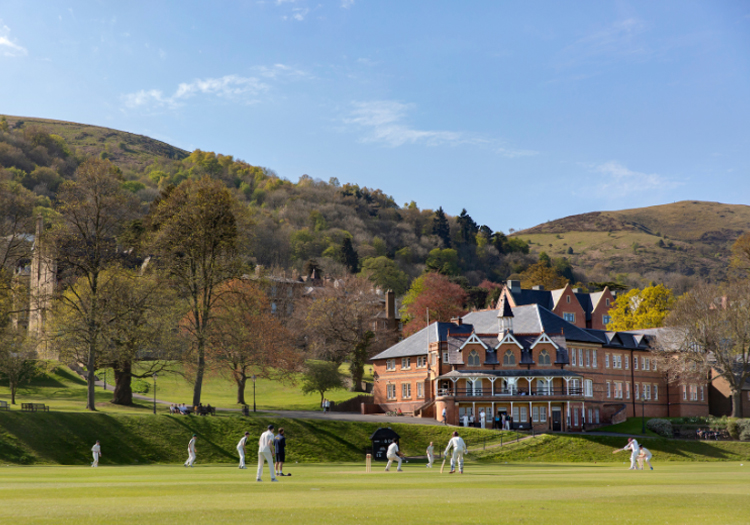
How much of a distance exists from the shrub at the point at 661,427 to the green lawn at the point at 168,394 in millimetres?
31632

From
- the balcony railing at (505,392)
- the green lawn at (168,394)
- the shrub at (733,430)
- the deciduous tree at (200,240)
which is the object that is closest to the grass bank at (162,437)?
the deciduous tree at (200,240)

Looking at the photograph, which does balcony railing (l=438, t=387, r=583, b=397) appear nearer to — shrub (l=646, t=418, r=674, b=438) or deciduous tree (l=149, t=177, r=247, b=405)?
shrub (l=646, t=418, r=674, b=438)

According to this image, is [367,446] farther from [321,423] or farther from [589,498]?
[589,498]

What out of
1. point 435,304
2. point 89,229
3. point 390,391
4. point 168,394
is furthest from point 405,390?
point 89,229

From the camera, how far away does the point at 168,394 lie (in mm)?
72500

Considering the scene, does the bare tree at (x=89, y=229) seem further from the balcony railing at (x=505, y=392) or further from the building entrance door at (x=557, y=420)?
the building entrance door at (x=557, y=420)

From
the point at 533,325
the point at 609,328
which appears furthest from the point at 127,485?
the point at 609,328

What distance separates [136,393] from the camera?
71188mm

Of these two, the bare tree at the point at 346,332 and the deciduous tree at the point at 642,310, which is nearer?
the bare tree at the point at 346,332

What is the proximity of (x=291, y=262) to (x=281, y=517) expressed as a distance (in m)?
151

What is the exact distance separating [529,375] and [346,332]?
2656 centimetres

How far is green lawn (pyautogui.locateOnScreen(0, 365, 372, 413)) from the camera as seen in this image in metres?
61.0

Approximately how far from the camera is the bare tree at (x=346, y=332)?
8423cm

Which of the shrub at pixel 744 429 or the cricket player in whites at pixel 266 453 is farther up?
the cricket player in whites at pixel 266 453
